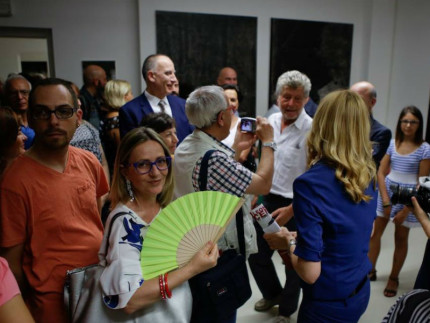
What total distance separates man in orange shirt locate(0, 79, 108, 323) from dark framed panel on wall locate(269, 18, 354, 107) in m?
4.41

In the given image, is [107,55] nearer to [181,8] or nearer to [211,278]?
[181,8]

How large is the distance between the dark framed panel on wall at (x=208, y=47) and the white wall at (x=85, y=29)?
0.43m

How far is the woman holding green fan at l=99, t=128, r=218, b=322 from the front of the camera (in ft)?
3.90

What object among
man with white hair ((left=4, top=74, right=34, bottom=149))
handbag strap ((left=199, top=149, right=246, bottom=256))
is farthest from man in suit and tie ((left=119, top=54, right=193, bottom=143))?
handbag strap ((left=199, top=149, right=246, bottom=256))

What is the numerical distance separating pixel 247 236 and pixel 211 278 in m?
0.31

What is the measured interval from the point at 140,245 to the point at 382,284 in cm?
291

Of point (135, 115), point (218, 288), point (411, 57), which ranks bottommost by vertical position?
point (218, 288)

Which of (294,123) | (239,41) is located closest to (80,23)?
(239,41)

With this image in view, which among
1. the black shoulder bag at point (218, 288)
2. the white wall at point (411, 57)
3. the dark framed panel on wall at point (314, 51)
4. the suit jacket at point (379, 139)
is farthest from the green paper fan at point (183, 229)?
the white wall at point (411, 57)

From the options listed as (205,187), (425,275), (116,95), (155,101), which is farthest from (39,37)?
(425,275)

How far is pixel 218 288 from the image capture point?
162 centimetres

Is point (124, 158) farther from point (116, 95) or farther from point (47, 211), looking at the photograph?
point (116, 95)

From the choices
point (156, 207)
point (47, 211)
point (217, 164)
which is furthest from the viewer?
point (217, 164)

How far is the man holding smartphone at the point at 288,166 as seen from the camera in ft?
9.02
